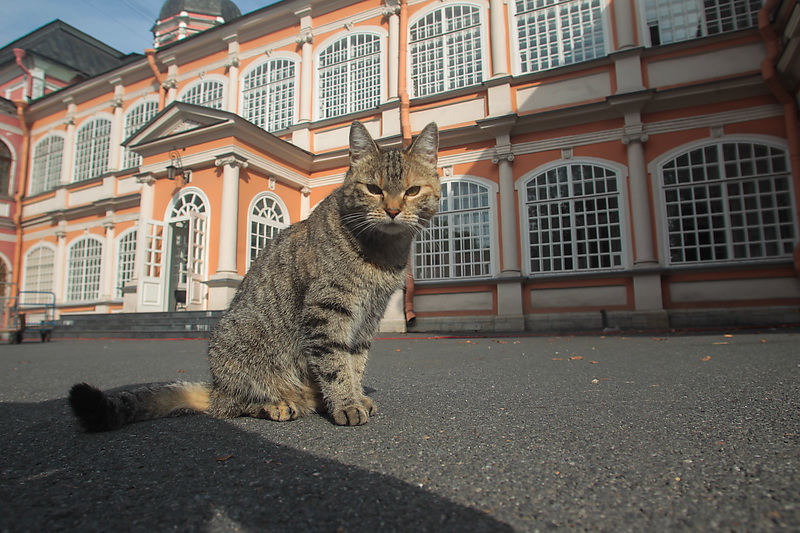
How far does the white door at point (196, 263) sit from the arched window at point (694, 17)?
42.1 feet

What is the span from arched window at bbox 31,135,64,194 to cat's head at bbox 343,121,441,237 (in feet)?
74.7

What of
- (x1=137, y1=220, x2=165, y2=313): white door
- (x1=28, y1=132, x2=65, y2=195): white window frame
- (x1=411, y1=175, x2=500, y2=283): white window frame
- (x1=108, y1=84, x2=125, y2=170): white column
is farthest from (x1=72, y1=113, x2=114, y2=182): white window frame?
(x1=411, y1=175, x2=500, y2=283): white window frame

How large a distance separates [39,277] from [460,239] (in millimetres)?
19307

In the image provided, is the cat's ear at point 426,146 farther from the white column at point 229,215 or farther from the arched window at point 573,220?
the white column at point 229,215

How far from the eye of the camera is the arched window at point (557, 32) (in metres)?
11.4

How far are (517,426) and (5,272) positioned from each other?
2588cm

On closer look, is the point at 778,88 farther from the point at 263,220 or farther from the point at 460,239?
the point at 263,220

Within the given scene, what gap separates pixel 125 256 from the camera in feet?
55.1

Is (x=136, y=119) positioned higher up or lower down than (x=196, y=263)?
higher up

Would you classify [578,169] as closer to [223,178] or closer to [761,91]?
[761,91]

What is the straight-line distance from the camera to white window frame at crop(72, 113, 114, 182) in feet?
60.1

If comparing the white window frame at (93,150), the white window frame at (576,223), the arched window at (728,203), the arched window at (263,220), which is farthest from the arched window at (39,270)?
the arched window at (728,203)

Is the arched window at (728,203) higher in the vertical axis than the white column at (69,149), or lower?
lower

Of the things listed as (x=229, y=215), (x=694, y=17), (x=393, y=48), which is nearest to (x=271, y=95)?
(x=393, y=48)
